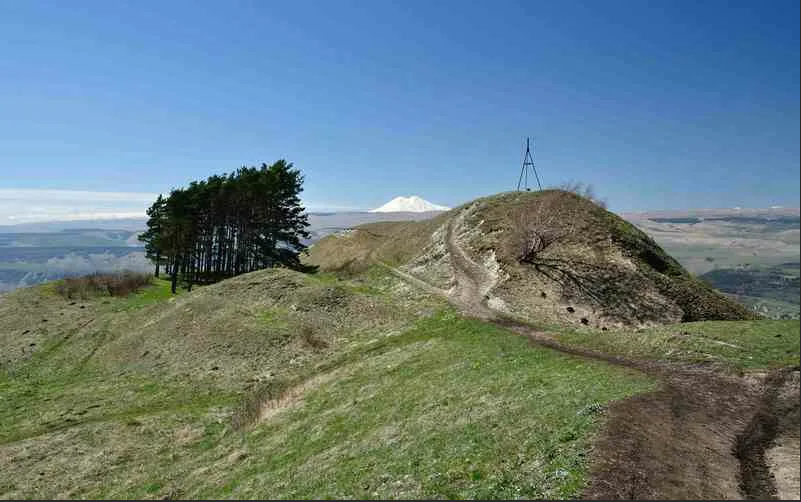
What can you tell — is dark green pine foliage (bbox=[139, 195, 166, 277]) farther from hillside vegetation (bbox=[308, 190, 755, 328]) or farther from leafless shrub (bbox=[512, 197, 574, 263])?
leafless shrub (bbox=[512, 197, 574, 263])

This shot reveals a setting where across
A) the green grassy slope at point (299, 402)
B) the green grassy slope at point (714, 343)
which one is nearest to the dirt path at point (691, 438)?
the green grassy slope at point (299, 402)

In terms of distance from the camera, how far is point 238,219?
112 meters

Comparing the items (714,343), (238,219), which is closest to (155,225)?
(238,219)

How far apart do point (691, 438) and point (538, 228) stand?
50.3 metres

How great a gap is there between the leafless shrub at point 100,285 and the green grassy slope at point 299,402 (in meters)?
25.8

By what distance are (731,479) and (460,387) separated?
578 inches

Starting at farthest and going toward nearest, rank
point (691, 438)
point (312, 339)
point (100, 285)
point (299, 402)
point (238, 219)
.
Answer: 1. point (238, 219)
2. point (100, 285)
3. point (312, 339)
4. point (299, 402)
5. point (691, 438)

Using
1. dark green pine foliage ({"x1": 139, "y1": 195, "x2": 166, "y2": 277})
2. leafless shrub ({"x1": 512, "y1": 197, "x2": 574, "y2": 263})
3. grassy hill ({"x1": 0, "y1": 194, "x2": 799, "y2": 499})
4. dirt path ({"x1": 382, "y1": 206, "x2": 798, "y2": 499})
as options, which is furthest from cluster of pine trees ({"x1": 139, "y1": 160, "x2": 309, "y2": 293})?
dirt path ({"x1": 382, "y1": 206, "x2": 798, "y2": 499})

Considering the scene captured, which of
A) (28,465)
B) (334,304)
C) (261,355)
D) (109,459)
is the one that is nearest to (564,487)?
(109,459)

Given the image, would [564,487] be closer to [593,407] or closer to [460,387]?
[593,407]

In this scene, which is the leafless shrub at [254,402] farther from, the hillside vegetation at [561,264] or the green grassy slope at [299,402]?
the hillside vegetation at [561,264]

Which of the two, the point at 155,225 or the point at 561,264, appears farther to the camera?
the point at 155,225

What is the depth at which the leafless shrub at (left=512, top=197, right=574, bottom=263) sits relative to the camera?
6662 cm

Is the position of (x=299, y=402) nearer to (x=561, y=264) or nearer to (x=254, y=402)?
(x=254, y=402)
